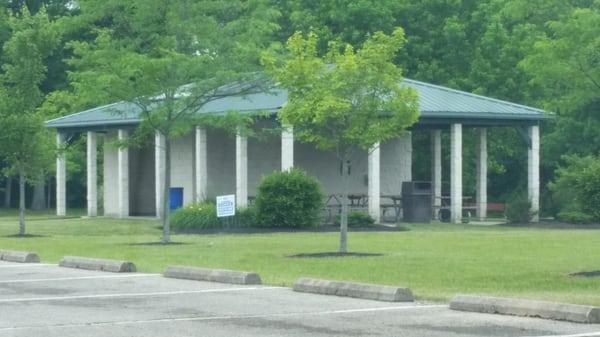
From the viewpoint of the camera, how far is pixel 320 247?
2845 cm

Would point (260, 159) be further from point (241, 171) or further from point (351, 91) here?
point (351, 91)

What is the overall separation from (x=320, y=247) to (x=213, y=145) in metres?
17.9

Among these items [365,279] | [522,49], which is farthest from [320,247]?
[522,49]

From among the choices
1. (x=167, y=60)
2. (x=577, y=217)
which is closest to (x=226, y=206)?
(x=167, y=60)

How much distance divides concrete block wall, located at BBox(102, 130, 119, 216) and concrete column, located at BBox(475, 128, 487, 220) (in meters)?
13.9

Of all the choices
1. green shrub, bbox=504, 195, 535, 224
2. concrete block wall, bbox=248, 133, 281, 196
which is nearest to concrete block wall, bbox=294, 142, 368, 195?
concrete block wall, bbox=248, 133, 281, 196

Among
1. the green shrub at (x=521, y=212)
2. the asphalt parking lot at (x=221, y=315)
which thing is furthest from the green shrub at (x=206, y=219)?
the asphalt parking lot at (x=221, y=315)

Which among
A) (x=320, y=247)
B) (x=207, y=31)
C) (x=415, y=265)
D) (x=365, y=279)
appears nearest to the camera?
(x=365, y=279)

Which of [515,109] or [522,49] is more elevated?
[522,49]

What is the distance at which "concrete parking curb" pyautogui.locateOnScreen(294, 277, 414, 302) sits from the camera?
1659 centimetres

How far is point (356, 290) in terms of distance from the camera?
17109 mm

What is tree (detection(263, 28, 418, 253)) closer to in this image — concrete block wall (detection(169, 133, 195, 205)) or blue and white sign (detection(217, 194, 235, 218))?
blue and white sign (detection(217, 194, 235, 218))

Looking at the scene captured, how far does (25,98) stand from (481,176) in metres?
18.3

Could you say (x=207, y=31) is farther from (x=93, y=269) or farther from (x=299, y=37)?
(x=93, y=269)
